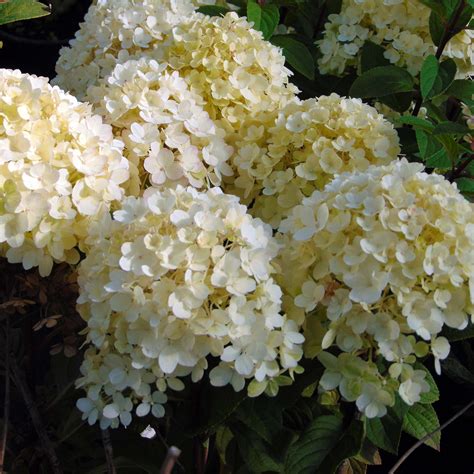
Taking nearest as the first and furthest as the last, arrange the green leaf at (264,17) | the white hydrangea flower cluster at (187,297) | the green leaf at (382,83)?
the white hydrangea flower cluster at (187,297) < the green leaf at (382,83) < the green leaf at (264,17)

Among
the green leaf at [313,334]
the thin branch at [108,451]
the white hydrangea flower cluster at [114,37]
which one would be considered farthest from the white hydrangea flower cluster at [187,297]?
the white hydrangea flower cluster at [114,37]

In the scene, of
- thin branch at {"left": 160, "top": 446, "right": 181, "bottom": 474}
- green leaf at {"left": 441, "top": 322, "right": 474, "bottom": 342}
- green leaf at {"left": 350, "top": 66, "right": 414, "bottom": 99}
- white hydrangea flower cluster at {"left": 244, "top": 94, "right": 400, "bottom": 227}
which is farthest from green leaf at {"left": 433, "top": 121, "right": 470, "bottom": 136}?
thin branch at {"left": 160, "top": 446, "right": 181, "bottom": 474}

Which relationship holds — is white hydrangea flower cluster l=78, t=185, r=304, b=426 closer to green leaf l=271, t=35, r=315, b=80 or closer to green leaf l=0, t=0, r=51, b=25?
green leaf l=0, t=0, r=51, b=25

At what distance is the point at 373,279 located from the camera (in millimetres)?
838

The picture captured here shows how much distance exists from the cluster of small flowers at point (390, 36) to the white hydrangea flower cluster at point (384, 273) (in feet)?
2.03

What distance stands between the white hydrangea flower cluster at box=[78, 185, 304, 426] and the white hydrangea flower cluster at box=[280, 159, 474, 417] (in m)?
0.05

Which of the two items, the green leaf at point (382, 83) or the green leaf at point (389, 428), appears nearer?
the green leaf at point (389, 428)

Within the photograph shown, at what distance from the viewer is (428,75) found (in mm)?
1342

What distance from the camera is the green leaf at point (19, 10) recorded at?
1.10 meters

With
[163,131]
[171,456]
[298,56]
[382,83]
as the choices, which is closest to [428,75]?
[382,83]

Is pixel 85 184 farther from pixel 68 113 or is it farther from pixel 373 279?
pixel 373 279

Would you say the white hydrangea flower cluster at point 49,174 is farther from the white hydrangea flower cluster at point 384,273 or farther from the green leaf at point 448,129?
the green leaf at point 448,129

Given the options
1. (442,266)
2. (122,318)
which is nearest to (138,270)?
(122,318)

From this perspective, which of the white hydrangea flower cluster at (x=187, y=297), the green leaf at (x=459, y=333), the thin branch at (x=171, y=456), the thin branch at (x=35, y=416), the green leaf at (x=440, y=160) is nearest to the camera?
the thin branch at (x=171, y=456)
